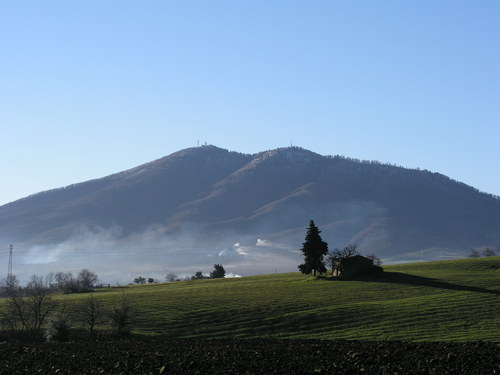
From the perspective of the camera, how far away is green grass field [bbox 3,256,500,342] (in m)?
62.6

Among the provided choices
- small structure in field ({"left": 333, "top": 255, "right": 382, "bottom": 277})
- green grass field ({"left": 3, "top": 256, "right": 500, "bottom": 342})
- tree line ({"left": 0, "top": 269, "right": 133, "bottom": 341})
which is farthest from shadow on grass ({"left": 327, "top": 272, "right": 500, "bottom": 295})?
tree line ({"left": 0, "top": 269, "right": 133, "bottom": 341})

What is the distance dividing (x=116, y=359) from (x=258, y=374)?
39.1ft

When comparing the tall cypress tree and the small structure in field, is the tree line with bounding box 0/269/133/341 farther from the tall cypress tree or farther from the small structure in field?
the tall cypress tree

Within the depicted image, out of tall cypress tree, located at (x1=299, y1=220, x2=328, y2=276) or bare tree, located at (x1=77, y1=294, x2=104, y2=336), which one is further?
tall cypress tree, located at (x1=299, y1=220, x2=328, y2=276)

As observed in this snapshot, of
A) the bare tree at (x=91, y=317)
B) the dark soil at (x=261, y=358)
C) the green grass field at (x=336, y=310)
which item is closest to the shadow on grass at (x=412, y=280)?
the green grass field at (x=336, y=310)

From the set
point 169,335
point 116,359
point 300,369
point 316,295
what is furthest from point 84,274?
point 300,369

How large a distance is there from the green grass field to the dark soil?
11.0 m

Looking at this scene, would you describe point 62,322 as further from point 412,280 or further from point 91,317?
point 412,280

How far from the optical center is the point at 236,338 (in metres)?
61.0

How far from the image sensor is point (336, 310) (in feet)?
238

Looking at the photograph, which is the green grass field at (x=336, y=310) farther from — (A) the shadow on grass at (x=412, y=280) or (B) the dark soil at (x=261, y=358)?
(B) the dark soil at (x=261, y=358)

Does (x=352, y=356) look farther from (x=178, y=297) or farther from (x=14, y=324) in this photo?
(x=178, y=297)

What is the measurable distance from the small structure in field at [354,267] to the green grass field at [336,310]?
4.12 m

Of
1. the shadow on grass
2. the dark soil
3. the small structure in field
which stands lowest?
the dark soil
